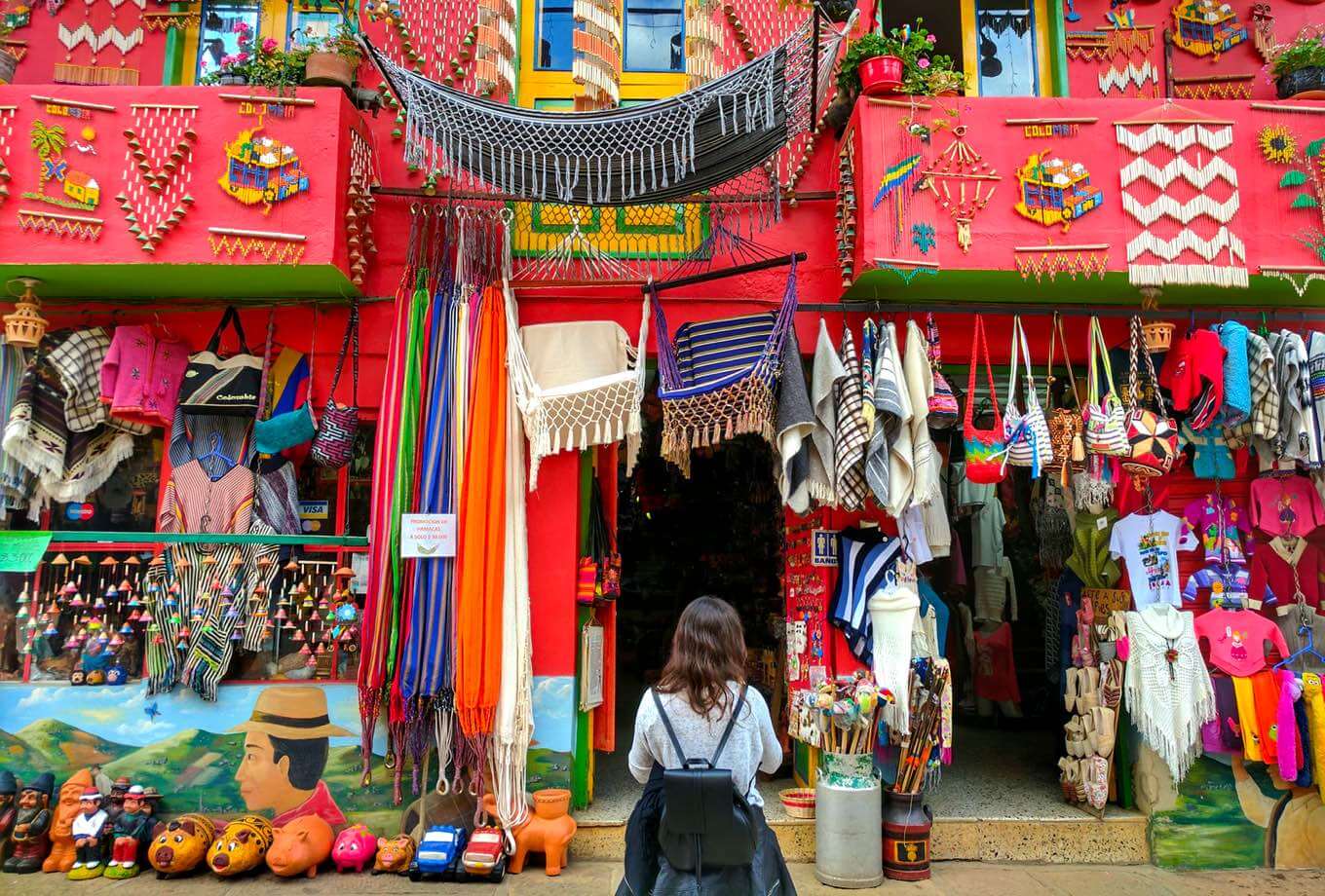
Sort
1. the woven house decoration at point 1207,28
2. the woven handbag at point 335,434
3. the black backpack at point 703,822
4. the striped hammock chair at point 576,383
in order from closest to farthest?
the black backpack at point 703,822, the striped hammock chair at point 576,383, the woven handbag at point 335,434, the woven house decoration at point 1207,28

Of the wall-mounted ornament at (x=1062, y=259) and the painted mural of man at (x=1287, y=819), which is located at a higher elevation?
the wall-mounted ornament at (x=1062, y=259)

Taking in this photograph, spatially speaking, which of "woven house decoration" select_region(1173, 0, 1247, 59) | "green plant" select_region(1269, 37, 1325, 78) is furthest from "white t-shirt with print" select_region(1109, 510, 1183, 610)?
"woven house decoration" select_region(1173, 0, 1247, 59)

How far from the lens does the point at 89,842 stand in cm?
470

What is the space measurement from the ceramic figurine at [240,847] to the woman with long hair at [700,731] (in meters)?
2.65

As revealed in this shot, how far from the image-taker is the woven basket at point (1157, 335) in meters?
5.24

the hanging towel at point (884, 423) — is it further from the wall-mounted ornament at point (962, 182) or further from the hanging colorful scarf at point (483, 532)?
the hanging colorful scarf at point (483, 532)

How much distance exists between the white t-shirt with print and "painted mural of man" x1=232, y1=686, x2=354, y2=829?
482cm

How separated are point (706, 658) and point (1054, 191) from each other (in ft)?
12.1

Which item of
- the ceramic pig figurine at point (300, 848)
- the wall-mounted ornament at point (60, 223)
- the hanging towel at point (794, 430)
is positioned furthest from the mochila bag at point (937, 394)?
the wall-mounted ornament at point (60, 223)

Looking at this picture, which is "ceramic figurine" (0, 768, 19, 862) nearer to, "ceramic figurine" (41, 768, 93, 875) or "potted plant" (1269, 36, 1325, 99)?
"ceramic figurine" (41, 768, 93, 875)

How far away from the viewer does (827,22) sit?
4969mm

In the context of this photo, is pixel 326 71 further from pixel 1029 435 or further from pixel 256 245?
pixel 1029 435

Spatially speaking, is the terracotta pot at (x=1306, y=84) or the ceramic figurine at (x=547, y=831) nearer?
the ceramic figurine at (x=547, y=831)

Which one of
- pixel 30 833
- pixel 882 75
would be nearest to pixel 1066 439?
pixel 882 75
